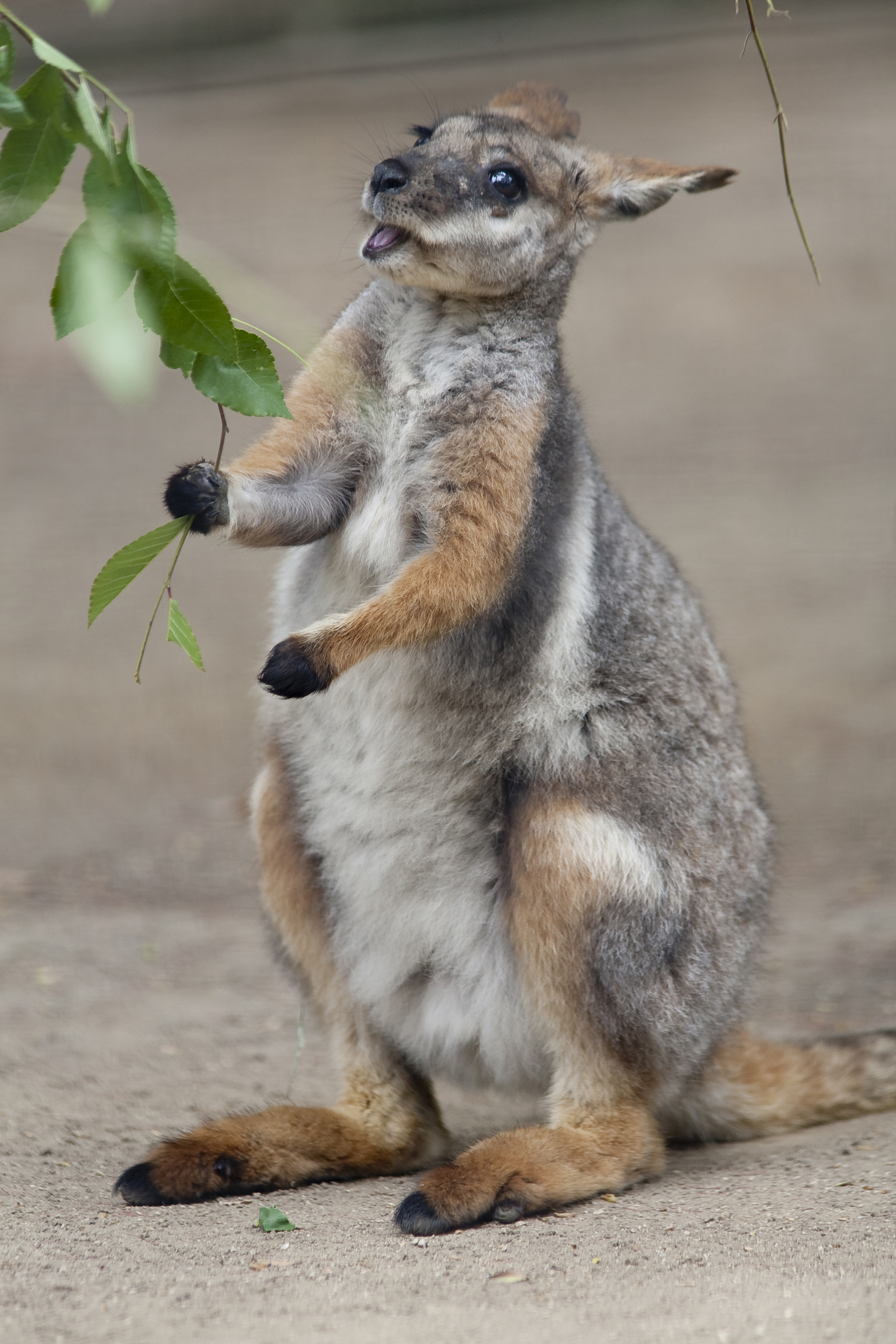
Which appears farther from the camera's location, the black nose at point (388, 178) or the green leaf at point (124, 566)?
the black nose at point (388, 178)

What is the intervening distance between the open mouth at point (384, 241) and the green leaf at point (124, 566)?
1.02m

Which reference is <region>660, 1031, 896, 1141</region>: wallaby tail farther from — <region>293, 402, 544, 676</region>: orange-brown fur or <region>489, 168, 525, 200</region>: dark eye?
<region>489, 168, 525, 200</region>: dark eye

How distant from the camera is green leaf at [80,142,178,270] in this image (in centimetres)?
265

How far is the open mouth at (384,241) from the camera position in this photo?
161 inches

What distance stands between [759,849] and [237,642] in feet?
20.1

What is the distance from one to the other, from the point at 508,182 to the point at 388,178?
0.38m

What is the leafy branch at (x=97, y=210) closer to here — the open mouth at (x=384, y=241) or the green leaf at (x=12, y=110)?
the green leaf at (x=12, y=110)

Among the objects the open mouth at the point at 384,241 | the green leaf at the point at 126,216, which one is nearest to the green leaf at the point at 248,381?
the green leaf at the point at 126,216

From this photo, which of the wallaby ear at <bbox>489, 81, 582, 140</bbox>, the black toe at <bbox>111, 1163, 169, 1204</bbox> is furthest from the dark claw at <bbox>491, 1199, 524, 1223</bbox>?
the wallaby ear at <bbox>489, 81, 582, 140</bbox>

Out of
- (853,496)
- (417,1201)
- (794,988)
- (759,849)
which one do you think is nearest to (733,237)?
Answer: (853,496)

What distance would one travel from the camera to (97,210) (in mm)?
2656

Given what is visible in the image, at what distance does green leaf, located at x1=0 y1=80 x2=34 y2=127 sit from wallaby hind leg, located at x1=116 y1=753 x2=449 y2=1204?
7.39 feet

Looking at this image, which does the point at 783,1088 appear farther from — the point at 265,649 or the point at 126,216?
the point at 126,216

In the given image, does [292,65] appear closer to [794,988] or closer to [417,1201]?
[794,988]
